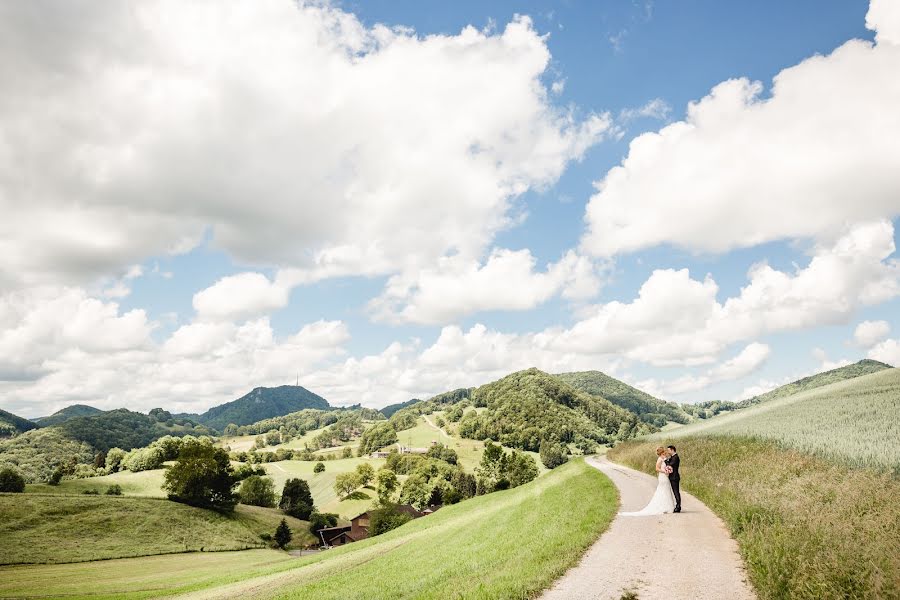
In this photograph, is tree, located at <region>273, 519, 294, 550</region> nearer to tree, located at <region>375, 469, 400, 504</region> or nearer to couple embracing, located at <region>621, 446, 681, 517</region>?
tree, located at <region>375, 469, 400, 504</region>

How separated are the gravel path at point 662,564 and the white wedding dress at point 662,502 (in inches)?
34.5

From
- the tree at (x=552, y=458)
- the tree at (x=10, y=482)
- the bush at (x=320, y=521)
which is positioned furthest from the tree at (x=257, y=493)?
the tree at (x=552, y=458)

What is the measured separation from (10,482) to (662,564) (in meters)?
119

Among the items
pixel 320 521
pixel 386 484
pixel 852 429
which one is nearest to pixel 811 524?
pixel 852 429

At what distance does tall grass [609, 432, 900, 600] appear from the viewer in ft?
31.9

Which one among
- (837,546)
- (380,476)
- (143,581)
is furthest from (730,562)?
(380,476)

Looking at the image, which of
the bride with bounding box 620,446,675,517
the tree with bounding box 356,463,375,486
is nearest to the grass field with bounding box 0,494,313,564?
the tree with bounding box 356,463,375,486

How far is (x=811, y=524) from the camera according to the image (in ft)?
41.9

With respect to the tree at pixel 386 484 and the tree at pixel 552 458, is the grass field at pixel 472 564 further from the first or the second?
the tree at pixel 552 458

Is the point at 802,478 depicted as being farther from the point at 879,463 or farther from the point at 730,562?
the point at 730,562

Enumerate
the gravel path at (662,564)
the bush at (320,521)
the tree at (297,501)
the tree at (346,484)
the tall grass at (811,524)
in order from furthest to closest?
the tree at (346,484)
the tree at (297,501)
the bush at (320,521)
the gravel path at (662,564)
the tall grass at (811,524)

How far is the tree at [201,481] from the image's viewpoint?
9150 cm

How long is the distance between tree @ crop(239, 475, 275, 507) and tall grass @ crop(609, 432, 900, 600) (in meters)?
138

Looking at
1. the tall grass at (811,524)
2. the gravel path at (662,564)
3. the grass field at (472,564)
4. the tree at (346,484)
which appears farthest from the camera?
the tree at (346,484)
